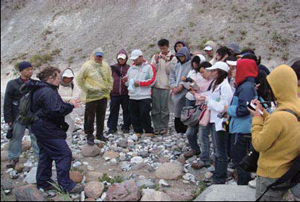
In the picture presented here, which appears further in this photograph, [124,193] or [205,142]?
[205,142]

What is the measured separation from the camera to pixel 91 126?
267 inches

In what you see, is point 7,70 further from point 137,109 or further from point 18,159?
point 137,109

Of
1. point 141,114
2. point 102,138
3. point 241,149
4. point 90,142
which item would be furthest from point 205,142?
point 102,138

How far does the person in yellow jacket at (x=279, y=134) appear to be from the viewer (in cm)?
282

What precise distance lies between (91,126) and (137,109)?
1198 millimetres

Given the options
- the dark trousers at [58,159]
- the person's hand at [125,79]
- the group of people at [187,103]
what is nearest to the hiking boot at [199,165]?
the group of people at [187,103]

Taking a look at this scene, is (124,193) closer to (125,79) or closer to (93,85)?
(93,85)

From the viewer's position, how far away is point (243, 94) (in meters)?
4.04

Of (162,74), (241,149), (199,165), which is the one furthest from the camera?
(162,74)

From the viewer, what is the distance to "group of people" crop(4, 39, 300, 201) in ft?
9.74

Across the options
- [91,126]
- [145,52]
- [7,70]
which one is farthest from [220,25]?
[7,70]

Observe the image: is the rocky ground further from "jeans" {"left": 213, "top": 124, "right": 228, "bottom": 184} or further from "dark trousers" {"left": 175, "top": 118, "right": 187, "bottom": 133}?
"jeans" {"left": 213, "top": 124, "right": 228, "bottom": 184}

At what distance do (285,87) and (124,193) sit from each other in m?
2.38

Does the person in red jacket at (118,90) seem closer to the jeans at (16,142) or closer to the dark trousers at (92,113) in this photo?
the dark trousers at (92,113)
